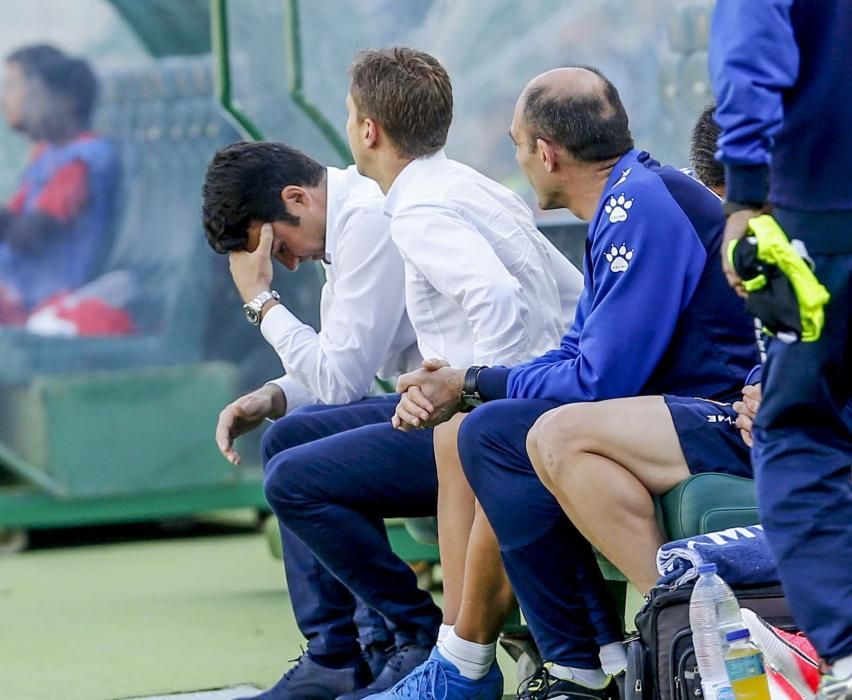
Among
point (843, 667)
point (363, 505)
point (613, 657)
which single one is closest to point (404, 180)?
point (363, 505)

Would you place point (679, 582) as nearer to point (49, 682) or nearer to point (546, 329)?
point (546, 329)

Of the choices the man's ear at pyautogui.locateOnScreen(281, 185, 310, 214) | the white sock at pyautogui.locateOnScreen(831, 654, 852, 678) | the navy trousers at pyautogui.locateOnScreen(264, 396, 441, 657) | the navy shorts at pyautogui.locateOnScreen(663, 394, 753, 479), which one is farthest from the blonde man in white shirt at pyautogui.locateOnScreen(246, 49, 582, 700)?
the white sock at pyautogui.locateOnScreen(831, 654, 852, 678)

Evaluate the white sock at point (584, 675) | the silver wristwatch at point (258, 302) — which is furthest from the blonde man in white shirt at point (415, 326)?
the white sock at point (584, 675)

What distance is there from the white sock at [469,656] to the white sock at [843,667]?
959 millimetres

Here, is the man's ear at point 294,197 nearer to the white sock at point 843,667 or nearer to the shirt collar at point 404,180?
the shirt collar at point 404,180

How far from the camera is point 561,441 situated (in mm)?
2848

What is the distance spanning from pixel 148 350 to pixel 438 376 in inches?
149

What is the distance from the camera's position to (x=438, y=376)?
3.21 m

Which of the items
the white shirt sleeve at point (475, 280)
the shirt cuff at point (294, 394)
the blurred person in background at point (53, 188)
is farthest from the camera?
the blurred person in background at point (53, 188)

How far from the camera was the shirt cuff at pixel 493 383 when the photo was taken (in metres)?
3.15

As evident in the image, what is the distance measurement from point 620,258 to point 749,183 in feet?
1.88

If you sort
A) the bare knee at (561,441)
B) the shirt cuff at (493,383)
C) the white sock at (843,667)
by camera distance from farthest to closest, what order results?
the shirt cuff at (493,383) → the bare knee at (561,441) → the white sock at (843,667)

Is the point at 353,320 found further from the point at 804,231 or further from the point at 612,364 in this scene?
the point at 804,231

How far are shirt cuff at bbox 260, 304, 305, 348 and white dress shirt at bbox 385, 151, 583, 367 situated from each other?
333mm
